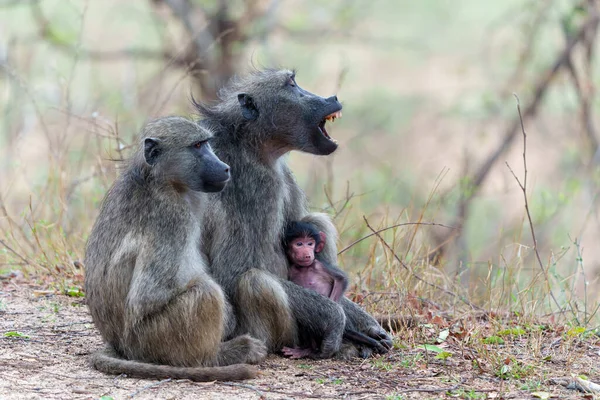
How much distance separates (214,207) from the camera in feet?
13.7

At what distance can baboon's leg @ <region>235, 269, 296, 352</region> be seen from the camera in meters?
4.07

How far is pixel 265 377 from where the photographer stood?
3.81m

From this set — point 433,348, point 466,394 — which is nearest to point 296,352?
point 433,348

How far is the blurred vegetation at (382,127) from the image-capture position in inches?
212

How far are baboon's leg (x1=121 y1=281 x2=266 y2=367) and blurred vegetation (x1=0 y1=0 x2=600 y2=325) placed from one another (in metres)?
1.00

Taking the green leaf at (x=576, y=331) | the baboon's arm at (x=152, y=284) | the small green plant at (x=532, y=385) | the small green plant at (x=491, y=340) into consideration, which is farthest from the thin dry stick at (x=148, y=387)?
the green leaf at (x=576, y=331)

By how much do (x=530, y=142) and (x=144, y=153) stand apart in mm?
12760

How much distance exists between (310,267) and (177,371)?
107 centimetres

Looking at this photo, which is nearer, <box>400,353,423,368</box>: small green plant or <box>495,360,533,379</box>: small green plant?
<box>495,360,533,379</box>: small green plant

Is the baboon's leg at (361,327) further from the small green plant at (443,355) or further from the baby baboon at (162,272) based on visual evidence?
the baby baboon at (162,272)

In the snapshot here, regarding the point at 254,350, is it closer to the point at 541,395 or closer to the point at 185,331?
the point at 185,331

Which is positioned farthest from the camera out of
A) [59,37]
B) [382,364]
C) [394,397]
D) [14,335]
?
[59,37]

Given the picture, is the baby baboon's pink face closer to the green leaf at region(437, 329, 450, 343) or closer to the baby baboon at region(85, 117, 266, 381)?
the baby baboon at region(85, 117, 266, 381)

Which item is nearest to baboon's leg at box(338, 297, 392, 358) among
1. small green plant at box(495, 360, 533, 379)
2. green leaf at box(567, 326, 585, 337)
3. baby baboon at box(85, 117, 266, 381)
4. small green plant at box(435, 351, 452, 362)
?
small green plant at box(435, 351, 452, 362)
